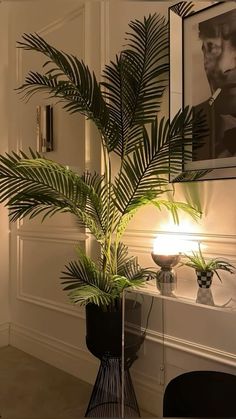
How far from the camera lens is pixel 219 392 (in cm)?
129

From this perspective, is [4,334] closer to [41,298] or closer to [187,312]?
[41,298]

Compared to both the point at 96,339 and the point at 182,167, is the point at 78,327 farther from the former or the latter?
the point at 182,167

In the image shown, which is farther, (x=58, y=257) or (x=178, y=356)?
(x=58, y=257)

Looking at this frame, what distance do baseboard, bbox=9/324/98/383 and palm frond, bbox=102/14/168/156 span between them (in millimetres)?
1446

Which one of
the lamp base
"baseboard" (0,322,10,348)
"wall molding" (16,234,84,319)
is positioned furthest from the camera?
"baseboard" (0,322,10,348)

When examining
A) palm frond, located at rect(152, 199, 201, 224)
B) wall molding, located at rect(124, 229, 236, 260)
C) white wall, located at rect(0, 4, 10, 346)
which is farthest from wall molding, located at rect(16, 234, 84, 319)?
palm frond, located at rect(152, 199, 201, 224)

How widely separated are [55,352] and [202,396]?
160 centimetres

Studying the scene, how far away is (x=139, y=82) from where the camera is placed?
185cm

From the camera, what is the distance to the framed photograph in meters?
1.64

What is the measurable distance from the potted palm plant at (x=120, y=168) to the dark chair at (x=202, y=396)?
0.46 meters

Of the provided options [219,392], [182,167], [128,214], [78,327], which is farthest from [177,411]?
[78,327]

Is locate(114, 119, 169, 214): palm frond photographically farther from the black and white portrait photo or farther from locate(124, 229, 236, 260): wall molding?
locate(124, 229, 236, 260): wall molding

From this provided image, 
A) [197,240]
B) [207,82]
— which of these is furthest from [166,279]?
[207,82]

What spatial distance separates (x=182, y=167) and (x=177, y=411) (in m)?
1.08
